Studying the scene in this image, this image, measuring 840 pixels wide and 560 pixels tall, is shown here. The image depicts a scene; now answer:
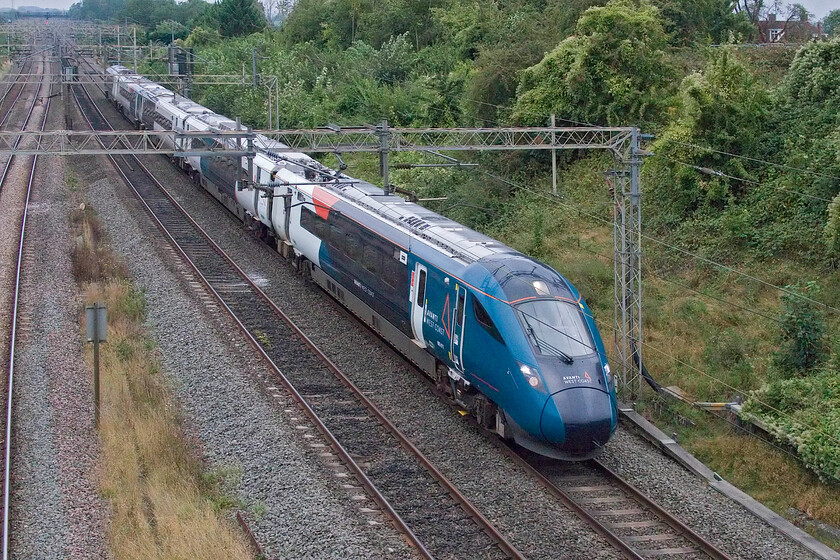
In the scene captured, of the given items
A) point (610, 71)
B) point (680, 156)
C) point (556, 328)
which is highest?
point (610, 71)

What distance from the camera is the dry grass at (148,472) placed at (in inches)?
421

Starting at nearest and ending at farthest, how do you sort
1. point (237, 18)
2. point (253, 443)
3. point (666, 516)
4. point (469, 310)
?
1. point (666, 516)
2. point (253, 443)
3. point (469, 310)
4. point (237, 18)

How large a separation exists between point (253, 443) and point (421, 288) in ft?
12.8

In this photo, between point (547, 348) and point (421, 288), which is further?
point (421, 288)

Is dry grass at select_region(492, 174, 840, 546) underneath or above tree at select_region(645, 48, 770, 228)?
underneath

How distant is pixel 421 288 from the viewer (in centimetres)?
1566

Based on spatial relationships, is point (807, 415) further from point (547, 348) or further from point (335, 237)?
point (335, 237)

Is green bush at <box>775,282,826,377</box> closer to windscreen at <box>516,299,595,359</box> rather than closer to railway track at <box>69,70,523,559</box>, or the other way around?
windscreen at <box>516,299,595,359</box>

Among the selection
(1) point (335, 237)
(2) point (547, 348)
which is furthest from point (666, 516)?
(1) point (335, 237)

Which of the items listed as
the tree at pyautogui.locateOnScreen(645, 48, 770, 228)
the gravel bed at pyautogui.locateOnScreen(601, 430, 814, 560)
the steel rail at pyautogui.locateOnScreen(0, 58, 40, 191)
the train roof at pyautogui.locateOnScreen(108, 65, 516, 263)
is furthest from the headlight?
the steel rail at pyautogui.locateOnScreen(0, 58, 40, 191)

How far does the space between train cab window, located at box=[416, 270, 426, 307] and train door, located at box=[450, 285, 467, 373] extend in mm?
1266

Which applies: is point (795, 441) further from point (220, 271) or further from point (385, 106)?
point (385, 106)

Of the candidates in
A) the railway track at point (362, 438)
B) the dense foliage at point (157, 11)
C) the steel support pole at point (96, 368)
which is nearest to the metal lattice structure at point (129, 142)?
the railway track at point (362, 438)

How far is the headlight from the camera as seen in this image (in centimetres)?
1260
